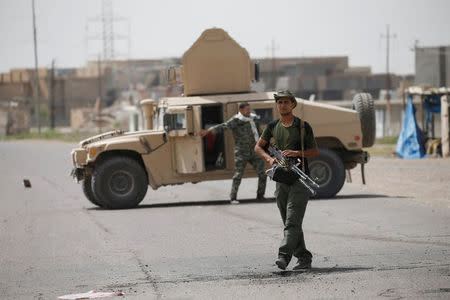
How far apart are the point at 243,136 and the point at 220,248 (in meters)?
6.40

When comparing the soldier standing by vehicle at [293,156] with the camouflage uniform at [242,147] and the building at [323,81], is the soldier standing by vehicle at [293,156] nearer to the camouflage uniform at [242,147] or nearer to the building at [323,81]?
the camouflage uniform at [242,147]

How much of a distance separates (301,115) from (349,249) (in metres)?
7.84

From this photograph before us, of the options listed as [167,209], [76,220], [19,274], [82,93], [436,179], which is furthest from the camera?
[82,93]

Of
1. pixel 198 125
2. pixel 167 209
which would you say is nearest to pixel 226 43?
pixel 198 125

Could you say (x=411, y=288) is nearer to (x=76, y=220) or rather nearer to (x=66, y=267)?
(x=66, y=267)

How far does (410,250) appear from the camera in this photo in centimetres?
1128

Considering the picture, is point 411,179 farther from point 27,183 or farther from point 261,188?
point 27,183

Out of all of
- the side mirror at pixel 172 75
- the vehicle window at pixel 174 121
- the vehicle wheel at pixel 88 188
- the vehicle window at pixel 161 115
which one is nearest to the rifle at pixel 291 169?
the vehicle window at pixel 174 121

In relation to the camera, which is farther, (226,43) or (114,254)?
(226,43)

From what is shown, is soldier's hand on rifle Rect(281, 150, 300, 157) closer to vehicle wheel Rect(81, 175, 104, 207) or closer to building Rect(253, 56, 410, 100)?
vehicle wheel Rect(81, 175, 104, 207)

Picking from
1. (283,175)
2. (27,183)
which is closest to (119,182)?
(27,183)

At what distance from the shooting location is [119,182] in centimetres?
1873

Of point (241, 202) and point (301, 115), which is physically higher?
point (301, 115)

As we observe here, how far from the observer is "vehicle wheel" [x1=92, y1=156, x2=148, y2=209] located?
1864cm
